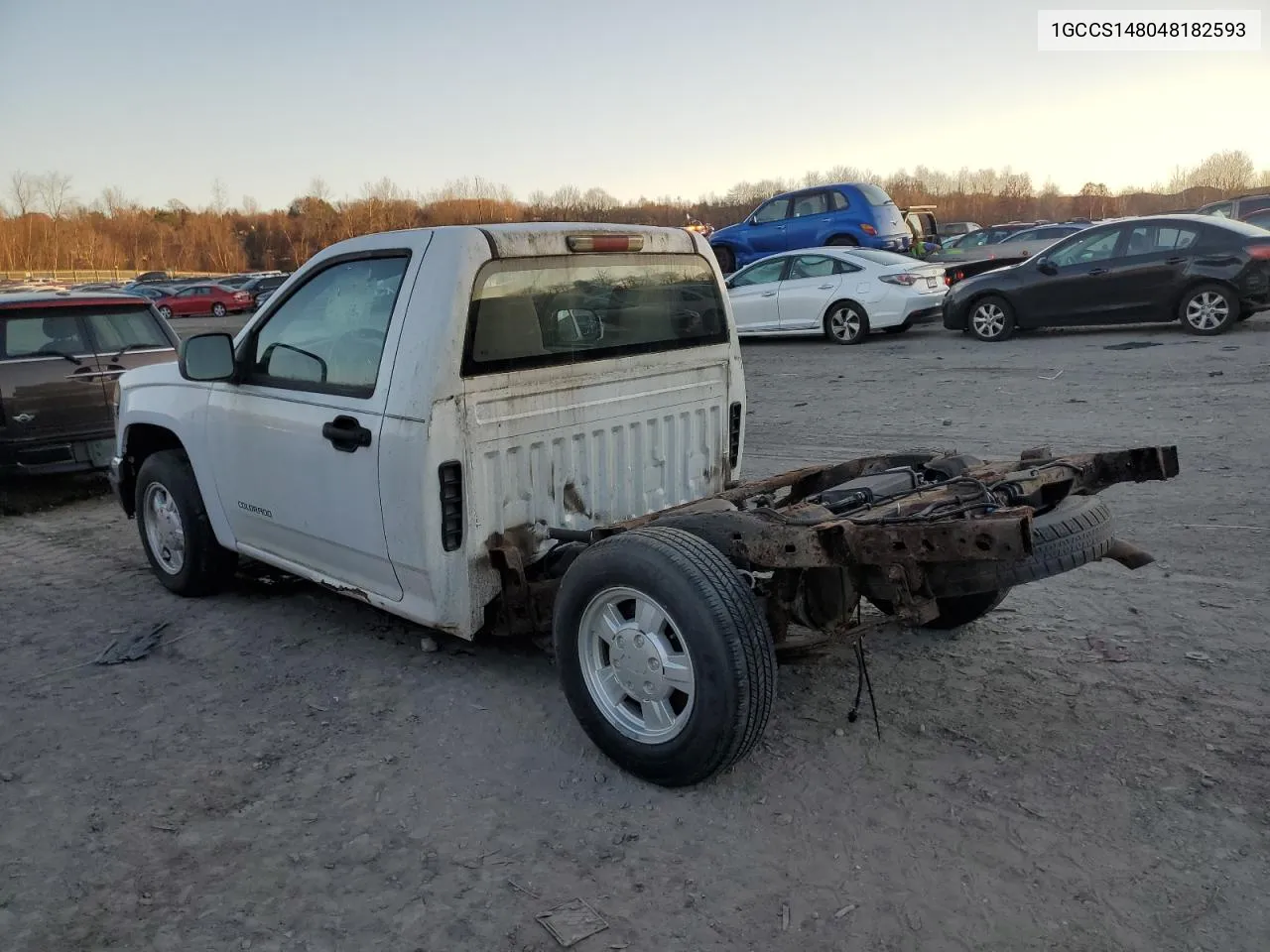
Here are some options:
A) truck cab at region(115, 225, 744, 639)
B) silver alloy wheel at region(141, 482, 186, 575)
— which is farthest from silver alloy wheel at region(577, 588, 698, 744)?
silver alloy wheel at region(141, 482, 186, 575)

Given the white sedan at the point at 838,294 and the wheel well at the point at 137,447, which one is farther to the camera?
the white sedan at the point at 838,294

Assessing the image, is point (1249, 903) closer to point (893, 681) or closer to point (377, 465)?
point (893, 681)

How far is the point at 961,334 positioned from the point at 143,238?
102 m

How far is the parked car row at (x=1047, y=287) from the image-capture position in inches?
504

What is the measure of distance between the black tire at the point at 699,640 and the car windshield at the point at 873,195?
52.8 feet

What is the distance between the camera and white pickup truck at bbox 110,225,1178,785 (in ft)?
10.5

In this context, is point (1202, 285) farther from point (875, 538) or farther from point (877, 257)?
point (875, 538)

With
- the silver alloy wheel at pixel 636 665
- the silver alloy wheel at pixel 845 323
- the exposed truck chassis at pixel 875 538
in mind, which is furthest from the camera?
the silver alloy wheel at pixel 845 323

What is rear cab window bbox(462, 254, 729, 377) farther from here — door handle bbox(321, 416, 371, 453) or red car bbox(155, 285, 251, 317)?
red car bbox(155, 285, 251, 317)

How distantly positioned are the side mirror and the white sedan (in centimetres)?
1152

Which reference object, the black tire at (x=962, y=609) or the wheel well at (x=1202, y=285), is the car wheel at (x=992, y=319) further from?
the black tire at (x=962, y=609)

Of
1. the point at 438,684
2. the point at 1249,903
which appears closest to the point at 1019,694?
the point at 1249,903

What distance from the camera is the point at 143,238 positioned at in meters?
100

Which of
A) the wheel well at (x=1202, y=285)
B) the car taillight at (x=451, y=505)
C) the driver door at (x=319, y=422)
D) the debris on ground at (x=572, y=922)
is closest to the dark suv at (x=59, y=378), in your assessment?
the driver door at (x=319, y=422)
